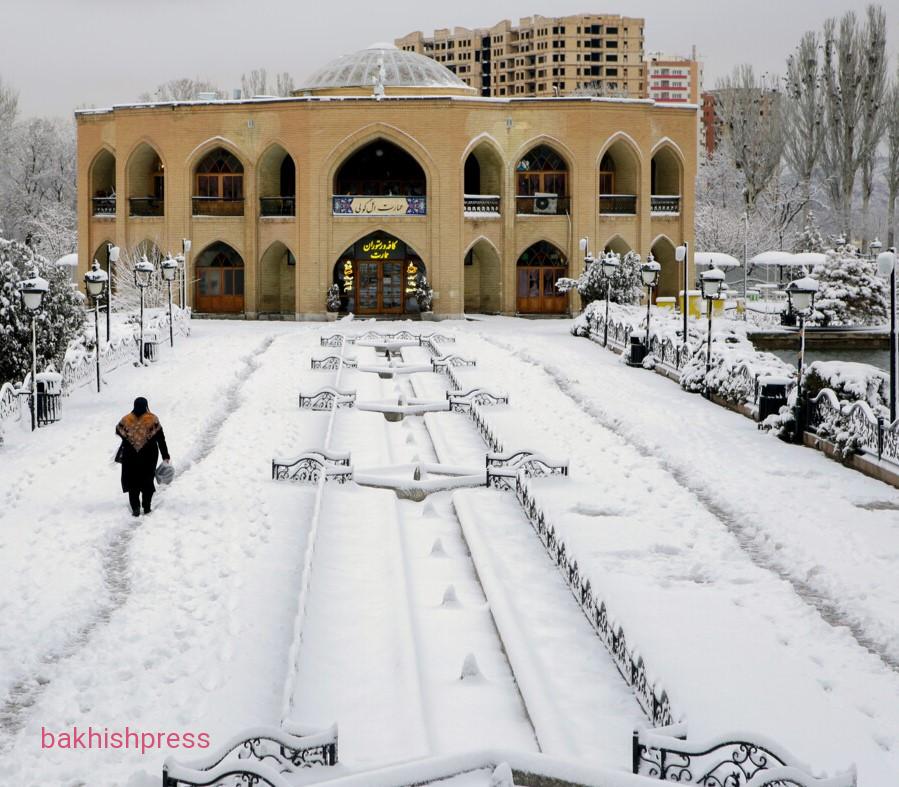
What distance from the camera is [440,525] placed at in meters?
12.8

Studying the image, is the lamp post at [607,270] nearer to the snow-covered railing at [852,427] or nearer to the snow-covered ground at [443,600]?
the snow-covered ground at [443,600]

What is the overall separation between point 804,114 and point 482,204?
726 inches

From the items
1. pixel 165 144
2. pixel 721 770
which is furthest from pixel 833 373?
pixel 165 144

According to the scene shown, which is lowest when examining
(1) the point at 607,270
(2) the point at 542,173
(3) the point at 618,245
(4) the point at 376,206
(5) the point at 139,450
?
(5) the point at 139,450

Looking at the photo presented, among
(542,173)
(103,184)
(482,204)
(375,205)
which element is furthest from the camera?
(103,184)

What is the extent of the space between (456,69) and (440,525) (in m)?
109

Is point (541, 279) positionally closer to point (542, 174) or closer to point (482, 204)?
point (482, 204)

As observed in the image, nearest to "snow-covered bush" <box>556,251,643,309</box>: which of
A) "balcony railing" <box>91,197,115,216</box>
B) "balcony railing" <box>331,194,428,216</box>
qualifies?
"balcony railing" <box>331,194,428,216</box>

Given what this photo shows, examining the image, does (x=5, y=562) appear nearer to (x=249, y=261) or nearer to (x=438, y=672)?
(x=438, y=672)

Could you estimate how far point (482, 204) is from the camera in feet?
128

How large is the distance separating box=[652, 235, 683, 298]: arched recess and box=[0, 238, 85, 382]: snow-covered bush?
2292cm

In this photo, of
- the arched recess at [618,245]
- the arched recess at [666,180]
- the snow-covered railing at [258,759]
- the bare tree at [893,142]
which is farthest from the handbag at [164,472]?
the bare tree at [893,142]

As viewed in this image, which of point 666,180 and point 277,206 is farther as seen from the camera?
point 666,180

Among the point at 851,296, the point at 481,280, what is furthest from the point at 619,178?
the point at 851,296
